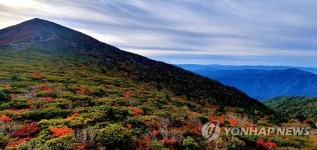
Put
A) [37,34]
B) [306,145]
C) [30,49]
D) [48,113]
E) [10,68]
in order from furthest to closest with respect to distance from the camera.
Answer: [37,34], [30,49], [10,68], [306,145], [48,113]

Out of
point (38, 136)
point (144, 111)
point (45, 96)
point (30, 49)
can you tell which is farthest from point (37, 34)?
point (38, 136)

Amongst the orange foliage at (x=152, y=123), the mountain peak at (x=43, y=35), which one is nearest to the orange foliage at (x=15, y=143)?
the orange foliage at (x=152, y=123)

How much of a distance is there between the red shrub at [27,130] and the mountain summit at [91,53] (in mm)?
58231

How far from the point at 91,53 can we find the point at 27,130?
82.3 metres

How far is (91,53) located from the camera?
320ft

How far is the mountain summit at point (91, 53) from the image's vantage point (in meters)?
81.2

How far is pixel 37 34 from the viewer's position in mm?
99250

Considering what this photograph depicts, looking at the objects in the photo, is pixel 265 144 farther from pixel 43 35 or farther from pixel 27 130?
pixel 43 35

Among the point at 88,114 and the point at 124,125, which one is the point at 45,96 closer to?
the point at 88,114

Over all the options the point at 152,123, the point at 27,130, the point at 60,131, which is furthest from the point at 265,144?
the point at 27,130

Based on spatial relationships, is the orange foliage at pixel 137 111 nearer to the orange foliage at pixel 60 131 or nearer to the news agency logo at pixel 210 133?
the news agency logo at pixel 210 133

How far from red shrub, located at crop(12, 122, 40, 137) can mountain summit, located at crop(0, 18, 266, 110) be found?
58231 mm

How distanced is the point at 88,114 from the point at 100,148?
7564 mm

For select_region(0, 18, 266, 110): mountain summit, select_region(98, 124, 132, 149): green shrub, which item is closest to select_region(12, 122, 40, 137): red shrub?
select_region(98, 124, 132, 149): green shrub
